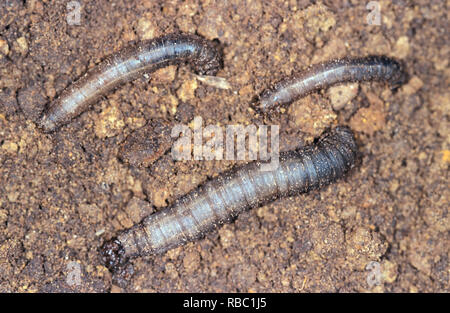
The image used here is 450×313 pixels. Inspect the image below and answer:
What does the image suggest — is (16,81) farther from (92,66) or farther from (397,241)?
(397,241)

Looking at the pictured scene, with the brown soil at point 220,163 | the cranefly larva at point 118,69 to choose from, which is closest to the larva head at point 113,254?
the brown soil at point 220,163

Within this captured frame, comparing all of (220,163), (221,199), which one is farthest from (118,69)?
(221,199)

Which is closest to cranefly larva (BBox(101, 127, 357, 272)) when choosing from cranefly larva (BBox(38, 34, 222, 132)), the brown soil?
the brown soil

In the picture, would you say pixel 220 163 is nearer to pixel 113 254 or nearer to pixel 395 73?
pixel 113 254

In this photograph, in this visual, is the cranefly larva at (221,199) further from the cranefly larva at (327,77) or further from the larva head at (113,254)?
the cranefly larva at (327,77)

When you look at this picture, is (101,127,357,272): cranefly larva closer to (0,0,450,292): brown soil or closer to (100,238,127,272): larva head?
(100,238,127,272): larva head

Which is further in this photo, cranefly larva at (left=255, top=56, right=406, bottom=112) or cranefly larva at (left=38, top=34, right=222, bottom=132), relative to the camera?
cranefly larva at (left=255, top=56, right=406, bottom=112)

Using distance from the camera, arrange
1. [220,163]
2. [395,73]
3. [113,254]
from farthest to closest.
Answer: [395,73] → [220,163] → [113,254]

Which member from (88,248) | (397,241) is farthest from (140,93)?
(397,241)
